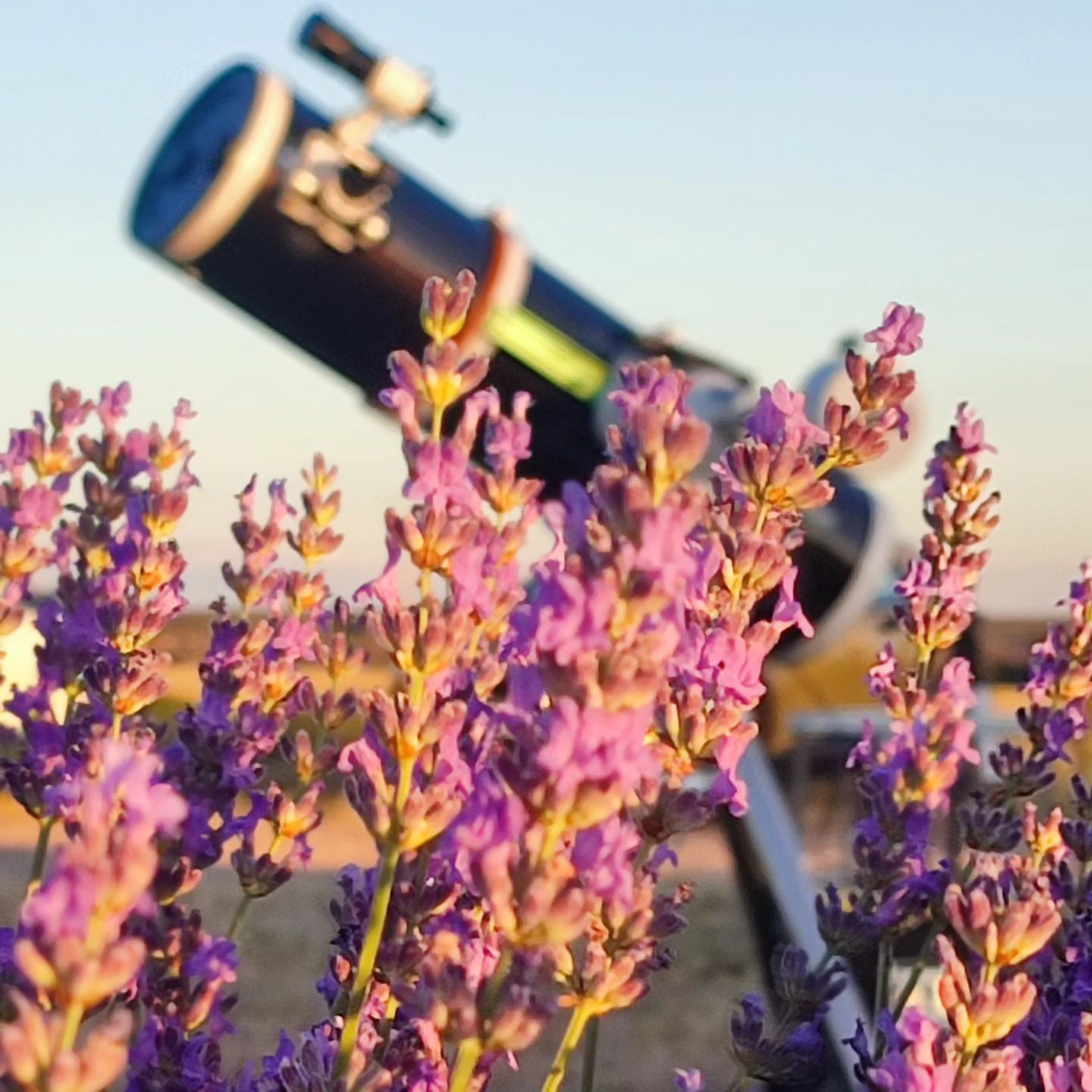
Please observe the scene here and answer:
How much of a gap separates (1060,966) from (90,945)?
0.75 metres

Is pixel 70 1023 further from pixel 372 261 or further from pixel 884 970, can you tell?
pixel 372 261

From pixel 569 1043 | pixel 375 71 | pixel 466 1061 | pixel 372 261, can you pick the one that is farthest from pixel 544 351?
pixel 466 1061

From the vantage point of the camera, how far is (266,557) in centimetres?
138

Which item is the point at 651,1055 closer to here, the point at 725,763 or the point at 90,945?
the point at 725,763

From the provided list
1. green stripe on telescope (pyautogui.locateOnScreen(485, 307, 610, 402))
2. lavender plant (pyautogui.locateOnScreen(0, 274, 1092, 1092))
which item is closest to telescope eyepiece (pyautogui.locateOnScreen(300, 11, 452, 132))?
green stripe on telescope (pyautogui.locateOnScreen(485, 307, 610, 402))

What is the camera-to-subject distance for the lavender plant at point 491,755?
2.09 feet

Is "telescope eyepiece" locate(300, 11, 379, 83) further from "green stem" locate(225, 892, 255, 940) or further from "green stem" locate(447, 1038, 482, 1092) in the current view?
"green stem" locate(447, 1038, 482, 1092)

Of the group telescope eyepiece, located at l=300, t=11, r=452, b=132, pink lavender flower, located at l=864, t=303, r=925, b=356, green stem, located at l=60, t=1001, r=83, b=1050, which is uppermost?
telescope eyepiece, located at l=300, t=11, r=452, b=132

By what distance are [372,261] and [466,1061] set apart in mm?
3679

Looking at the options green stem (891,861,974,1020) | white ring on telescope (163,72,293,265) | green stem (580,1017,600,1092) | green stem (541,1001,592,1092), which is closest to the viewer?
green stem (541,1001,592,1092)

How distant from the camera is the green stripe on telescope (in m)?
4.39

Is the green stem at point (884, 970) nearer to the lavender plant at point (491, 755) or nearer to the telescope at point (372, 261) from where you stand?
the lavender plant at point (491, 755)

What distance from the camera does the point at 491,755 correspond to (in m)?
0.73

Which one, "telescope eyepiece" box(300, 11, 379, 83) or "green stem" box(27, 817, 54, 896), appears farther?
"telescope eyepiece" box(300, 11, 379, 83)
